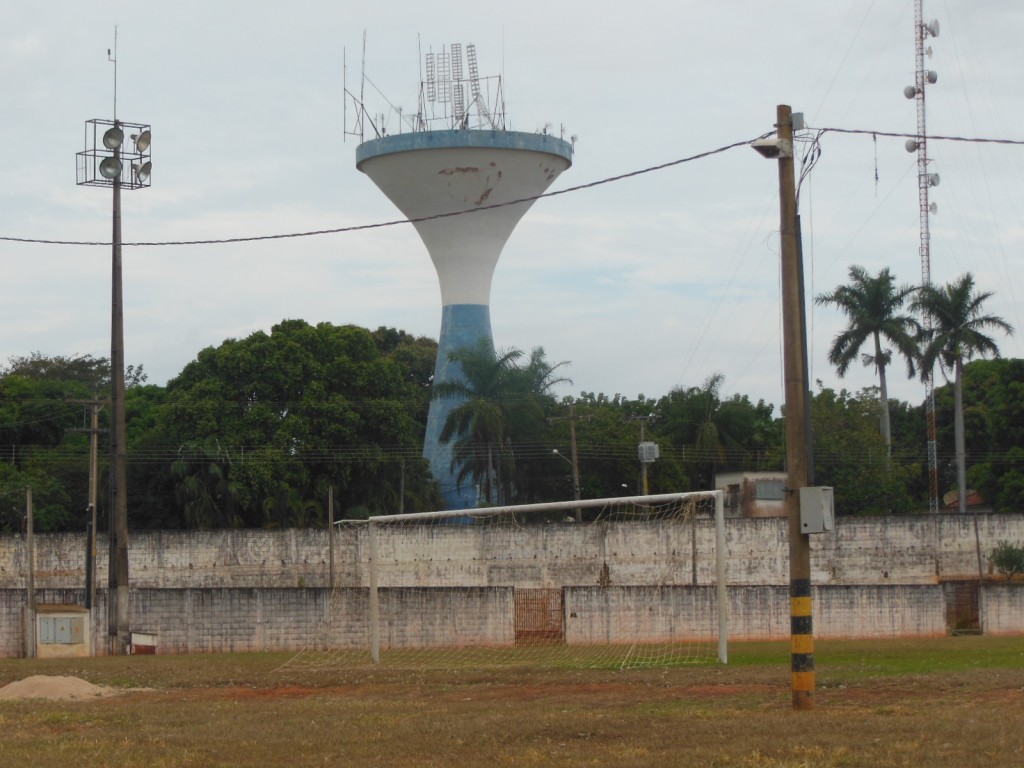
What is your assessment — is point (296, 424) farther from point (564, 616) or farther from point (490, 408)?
point (564, 616)

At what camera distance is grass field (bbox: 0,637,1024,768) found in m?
14.0

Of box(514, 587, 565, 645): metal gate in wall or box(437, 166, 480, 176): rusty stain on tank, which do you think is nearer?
box(514, 587, 565, 645): metal gate in wall

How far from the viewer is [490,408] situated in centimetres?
6400

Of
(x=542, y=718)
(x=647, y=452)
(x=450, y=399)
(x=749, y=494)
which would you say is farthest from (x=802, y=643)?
(x=450, y=399)

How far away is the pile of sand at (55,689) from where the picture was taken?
67.8 ft

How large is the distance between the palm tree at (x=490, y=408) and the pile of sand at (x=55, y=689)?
42912mm

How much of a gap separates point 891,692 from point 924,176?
51317 mm

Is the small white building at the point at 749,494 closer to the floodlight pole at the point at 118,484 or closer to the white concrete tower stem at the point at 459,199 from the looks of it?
the white concrete tower stem at the point at 459,199

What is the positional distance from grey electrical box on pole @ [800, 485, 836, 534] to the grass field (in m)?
2.04

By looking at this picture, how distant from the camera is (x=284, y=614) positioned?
31.8 meters

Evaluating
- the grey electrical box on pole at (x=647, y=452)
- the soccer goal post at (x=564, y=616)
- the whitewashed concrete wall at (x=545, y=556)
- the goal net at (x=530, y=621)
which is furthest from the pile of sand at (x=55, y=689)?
the grey electrical box on pole at (x=647, y=452)

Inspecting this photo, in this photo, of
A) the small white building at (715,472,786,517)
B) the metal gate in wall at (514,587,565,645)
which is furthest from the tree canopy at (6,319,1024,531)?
the metal gate in wall at (514,587,565,645)

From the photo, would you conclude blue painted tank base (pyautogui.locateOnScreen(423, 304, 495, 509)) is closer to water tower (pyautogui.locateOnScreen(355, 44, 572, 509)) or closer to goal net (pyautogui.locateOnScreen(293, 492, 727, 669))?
water tower (pyautogui.locateOnScreen(355, 44, 572, 509))

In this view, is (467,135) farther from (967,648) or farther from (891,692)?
(891,692)
